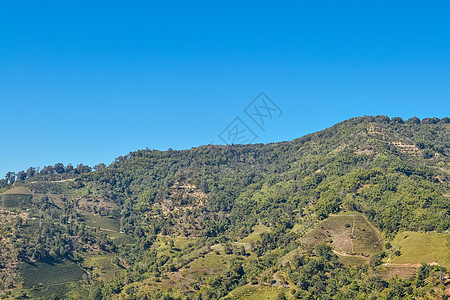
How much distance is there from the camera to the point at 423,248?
10262 centimetres

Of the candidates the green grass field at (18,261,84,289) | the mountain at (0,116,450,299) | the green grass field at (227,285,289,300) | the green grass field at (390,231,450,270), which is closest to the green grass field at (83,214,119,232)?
the mountain at (0,116,450,299)

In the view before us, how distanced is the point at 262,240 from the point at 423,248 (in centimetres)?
5203

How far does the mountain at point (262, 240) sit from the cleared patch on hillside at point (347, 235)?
0.45 m

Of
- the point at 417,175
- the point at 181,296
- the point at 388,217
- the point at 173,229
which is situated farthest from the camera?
the point at 173,229

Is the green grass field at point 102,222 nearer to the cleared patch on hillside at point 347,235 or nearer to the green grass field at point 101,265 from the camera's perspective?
the green grass field at point 101,265

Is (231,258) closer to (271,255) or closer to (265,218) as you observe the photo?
(271,255)

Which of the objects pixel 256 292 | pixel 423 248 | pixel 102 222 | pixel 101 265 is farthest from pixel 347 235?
pixel 102 222

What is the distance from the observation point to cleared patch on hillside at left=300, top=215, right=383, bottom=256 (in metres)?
117

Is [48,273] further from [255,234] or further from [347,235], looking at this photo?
[347,235]

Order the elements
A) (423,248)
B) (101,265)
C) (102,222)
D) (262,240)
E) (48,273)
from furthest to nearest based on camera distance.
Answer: (102,222)
(101,265)
(262,240)
(48,273)
(423,248)

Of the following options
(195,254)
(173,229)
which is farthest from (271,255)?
(173,229)

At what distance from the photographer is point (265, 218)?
535 feet

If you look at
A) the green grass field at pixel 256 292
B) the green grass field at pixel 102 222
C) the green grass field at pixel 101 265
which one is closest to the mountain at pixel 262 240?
the green grass field at pixel 256 292

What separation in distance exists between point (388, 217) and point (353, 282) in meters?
36.1
